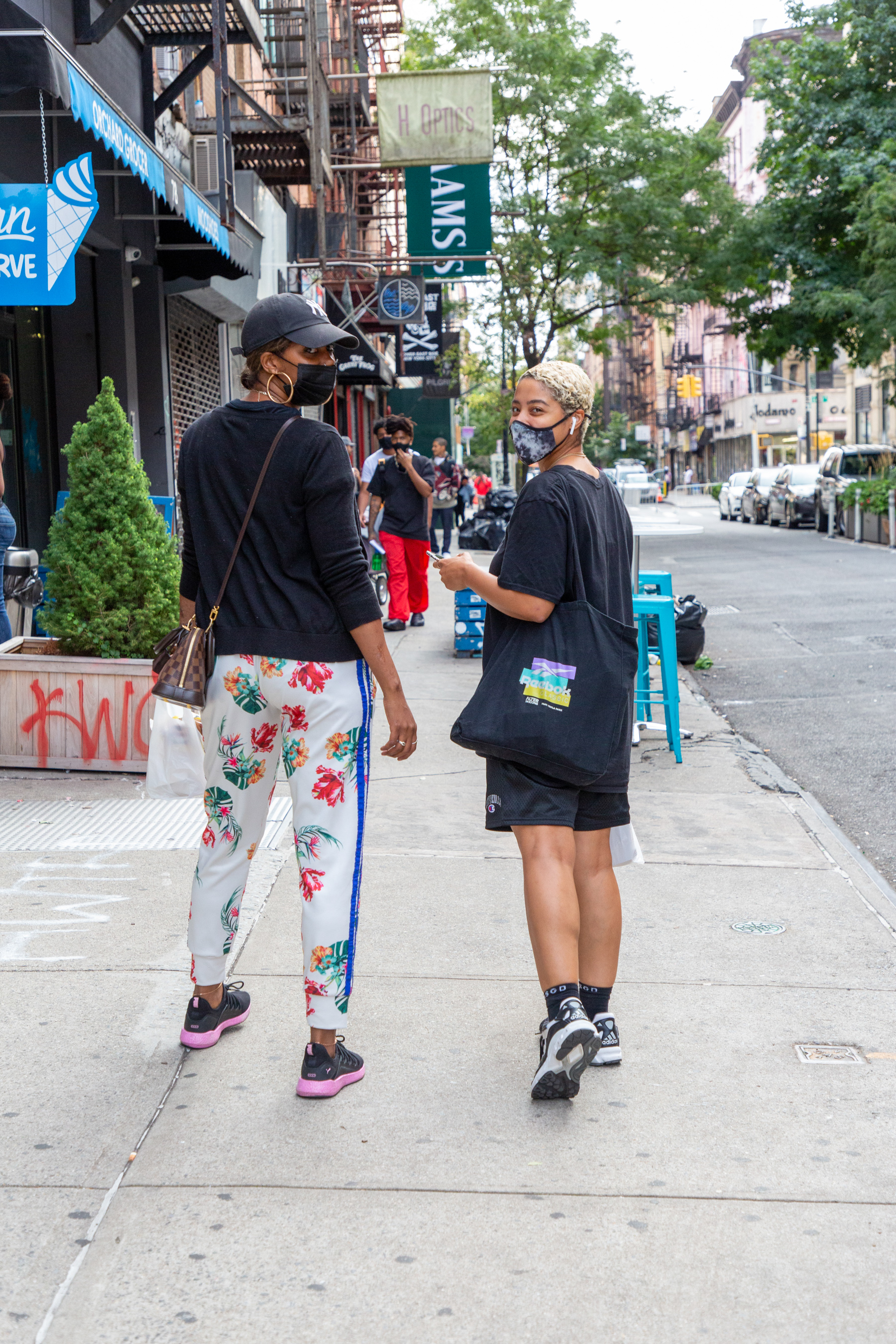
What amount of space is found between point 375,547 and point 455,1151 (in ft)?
35.6

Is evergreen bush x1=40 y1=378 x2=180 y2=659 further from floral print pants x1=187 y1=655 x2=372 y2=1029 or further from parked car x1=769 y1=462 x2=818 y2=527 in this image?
parked car x1=769 y1=462 x2=818 y2=527

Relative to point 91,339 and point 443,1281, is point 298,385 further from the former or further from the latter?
point 91,339

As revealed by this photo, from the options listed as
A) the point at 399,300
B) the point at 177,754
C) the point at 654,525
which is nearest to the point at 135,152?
the point at 654,525

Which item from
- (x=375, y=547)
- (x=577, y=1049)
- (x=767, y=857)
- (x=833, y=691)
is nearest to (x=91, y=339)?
(x=375, y=547)

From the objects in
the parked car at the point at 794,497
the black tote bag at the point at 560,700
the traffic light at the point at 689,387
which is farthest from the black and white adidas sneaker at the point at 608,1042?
the traffic light at the point at 689,387

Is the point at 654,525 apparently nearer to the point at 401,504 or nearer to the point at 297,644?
the point at 401,504

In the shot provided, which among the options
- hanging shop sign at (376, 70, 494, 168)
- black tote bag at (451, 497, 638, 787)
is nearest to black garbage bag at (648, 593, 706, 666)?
black tote bag at (451, 497, 638, 787)

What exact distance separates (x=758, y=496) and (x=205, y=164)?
27.6 metres

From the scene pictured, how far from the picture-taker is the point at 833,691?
10008 millimetres

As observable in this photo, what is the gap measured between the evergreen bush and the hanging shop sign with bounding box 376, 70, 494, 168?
980cm

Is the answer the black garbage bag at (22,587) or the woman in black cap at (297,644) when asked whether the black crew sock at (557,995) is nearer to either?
the woman in black cap at (297,644)

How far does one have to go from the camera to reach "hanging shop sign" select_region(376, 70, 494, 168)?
15.3 metres

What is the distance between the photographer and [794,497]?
113ft

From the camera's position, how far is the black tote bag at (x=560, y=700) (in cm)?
331
